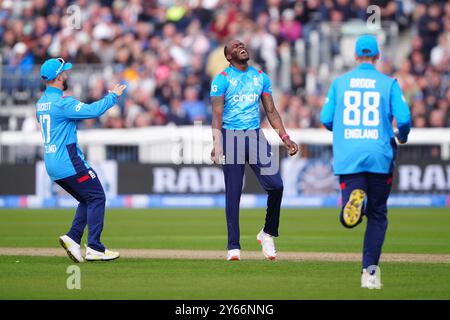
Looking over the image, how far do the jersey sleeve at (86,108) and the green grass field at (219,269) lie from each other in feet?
5.73

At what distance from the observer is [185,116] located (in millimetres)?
29125

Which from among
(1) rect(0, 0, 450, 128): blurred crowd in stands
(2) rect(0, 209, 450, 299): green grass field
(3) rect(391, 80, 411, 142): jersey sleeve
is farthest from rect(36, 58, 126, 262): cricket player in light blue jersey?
(1) rect(0, 0, 450, 128): blurred crowd in stands

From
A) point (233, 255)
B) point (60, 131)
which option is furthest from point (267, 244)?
point (60, 131)

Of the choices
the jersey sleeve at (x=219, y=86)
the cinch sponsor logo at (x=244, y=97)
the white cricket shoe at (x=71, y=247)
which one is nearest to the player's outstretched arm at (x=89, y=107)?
the jersey sleeve at (x=219, y=86)

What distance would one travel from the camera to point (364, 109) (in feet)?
35.9

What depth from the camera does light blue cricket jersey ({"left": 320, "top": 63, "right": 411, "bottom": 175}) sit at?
1091 cm

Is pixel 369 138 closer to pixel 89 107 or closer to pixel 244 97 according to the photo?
pixel 244 97

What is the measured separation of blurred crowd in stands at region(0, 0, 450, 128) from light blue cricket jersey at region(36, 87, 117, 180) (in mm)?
14890

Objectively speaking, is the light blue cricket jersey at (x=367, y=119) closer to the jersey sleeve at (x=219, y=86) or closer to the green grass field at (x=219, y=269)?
the green grass field at (x=219, y=269)

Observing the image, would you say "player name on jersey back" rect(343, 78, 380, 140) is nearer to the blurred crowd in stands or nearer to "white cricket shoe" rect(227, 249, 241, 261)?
"white cricket shoe" rect(227, 249, 241, 261)

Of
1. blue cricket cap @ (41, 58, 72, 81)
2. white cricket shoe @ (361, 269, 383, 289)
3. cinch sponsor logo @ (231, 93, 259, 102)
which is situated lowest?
white cricket shoe @ (361, 269, 383, 289)

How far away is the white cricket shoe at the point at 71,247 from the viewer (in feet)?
45.0

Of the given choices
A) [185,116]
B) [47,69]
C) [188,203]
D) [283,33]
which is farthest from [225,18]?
[47,69]

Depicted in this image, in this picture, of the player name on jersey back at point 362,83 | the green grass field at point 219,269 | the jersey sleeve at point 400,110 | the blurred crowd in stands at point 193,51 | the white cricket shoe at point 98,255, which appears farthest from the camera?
the blurred crowd in stands at point 193,51
